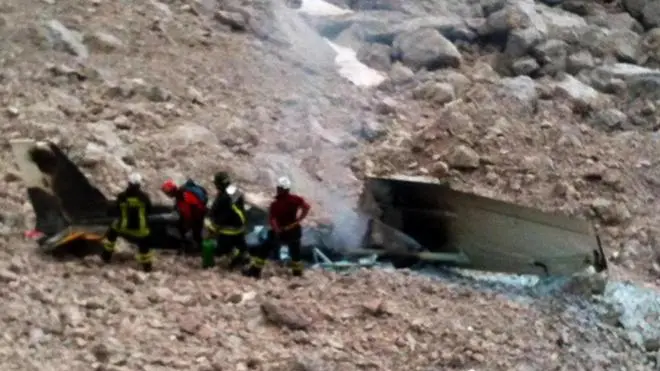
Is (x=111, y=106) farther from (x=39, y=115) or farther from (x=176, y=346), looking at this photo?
(x=176, y=346)

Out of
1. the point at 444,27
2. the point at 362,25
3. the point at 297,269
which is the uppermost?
the point at 297,269

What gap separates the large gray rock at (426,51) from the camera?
8367mm

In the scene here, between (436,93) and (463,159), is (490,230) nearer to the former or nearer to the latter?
(463,159)

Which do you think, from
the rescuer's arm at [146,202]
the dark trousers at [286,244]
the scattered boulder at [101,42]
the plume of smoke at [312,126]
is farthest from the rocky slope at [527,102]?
the rescuer's arm at [146,202]

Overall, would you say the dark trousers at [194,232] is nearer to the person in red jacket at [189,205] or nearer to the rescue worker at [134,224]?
the person in red jacket at [189,205]

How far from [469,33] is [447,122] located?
2537 mm

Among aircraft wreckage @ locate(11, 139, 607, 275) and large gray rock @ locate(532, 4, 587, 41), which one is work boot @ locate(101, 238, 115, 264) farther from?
large gray rock @ locate(532, 4, 587, 41)

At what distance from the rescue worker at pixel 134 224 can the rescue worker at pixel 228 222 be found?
0.31m

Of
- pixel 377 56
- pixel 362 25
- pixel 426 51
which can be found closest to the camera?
pixel 426 51

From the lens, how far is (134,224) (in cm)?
392

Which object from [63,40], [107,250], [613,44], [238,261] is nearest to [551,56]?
[613,44]

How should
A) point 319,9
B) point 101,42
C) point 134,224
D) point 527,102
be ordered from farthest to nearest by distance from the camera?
point 319,9 < point 527,102 < point 101,42 < point 134,224

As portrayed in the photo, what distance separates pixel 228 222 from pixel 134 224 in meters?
0.42

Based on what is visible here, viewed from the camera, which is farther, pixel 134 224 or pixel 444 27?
pixel 444 27
